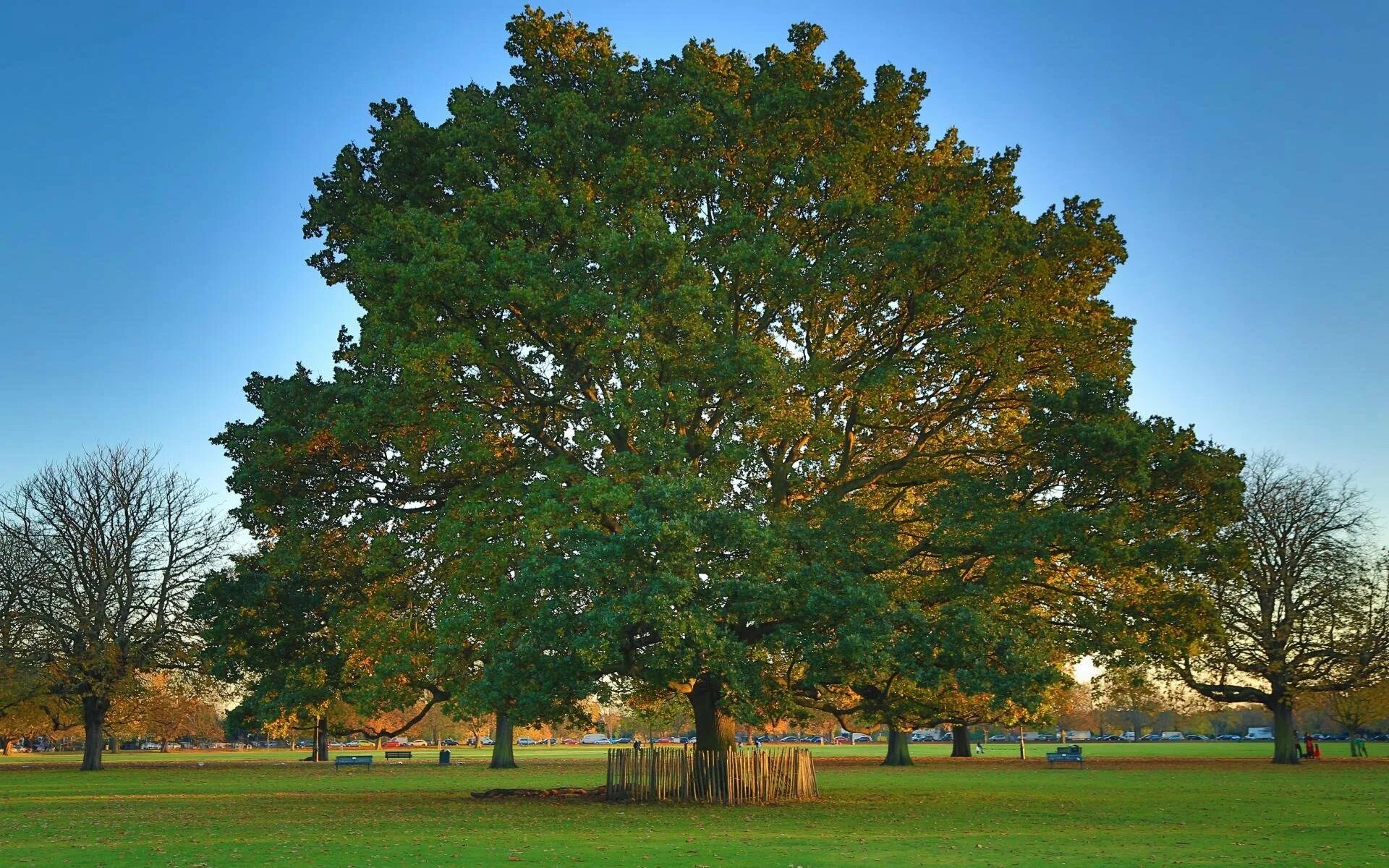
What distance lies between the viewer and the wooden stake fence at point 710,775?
28750 mm

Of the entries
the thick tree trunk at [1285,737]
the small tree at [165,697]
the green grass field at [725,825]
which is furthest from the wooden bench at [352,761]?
the thick tree trunk at [1285,737]

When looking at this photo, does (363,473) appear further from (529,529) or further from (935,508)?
(935,508)

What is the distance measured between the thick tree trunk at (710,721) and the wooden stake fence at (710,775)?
0.37 metres

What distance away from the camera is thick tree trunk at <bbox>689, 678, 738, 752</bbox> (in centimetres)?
2967

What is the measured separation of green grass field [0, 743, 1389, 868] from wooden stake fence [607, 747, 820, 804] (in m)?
1.28

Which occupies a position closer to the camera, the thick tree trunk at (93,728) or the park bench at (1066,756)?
the thick tree trunk at (93,728)

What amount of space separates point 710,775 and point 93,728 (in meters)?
41.1

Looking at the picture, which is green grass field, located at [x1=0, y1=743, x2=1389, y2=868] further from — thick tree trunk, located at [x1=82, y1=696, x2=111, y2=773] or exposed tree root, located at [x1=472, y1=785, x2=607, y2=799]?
thick tree trunk, located at [x1=82, y1=696, x2=111, y2=773]

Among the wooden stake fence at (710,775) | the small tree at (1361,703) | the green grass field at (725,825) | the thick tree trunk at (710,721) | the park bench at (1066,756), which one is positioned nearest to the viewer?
the green grass field at (725,825)

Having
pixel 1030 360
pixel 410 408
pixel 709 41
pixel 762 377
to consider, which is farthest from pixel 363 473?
pixel 1030 360

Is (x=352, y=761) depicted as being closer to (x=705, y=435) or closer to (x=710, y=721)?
(x=710, y=721)

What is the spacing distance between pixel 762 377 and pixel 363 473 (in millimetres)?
11894

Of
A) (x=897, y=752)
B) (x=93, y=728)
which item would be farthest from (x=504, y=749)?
(x=897, y=752)

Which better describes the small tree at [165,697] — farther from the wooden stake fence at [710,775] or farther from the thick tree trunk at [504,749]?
the wooden stake fence at [710,775]
